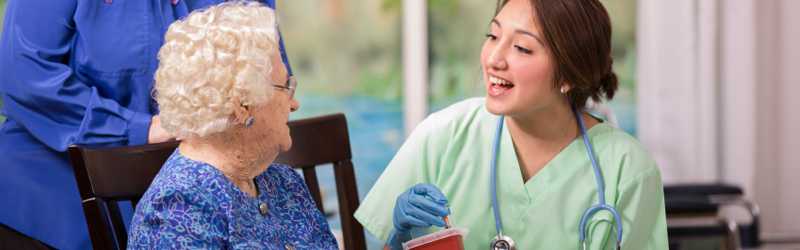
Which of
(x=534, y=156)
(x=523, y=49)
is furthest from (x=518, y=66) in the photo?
(x=534, y=156)

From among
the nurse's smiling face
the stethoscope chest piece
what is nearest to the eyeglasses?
the nurse's smiling face

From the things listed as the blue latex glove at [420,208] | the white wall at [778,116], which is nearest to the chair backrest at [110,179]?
the blue latex glove at [420,208]

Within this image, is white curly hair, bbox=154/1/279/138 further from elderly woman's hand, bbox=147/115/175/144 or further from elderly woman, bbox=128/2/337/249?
elderly woman's hand, bbox=147/115/175/144

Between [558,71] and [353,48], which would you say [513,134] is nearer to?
[558,71]

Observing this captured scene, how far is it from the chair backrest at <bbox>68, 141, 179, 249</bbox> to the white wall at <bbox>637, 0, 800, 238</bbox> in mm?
2798

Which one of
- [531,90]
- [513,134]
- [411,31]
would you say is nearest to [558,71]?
[531,90]

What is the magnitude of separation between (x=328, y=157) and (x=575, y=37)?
48 cm

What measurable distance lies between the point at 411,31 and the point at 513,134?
233 cm

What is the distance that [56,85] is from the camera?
1.83 metres

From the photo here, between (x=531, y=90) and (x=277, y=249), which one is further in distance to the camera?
(x=531, y=90)

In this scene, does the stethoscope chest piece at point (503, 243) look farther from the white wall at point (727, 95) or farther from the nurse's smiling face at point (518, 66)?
the white wall at point (727, 95)

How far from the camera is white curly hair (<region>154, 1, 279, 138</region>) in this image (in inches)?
54.4

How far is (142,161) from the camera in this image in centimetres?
162

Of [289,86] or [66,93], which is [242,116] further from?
[66,93]
